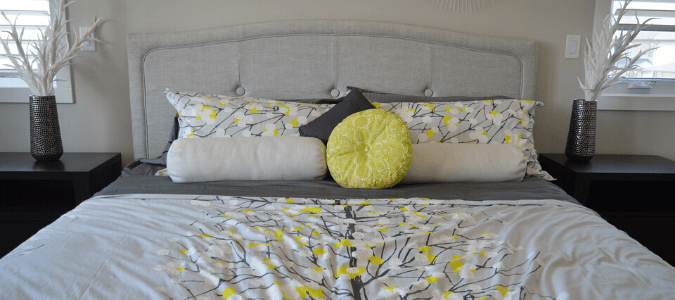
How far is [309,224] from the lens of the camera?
51.1 inches

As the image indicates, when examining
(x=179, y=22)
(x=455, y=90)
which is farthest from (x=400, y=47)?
(x=179, y=22)

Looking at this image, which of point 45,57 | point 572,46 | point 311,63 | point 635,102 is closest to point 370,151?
point 311,63

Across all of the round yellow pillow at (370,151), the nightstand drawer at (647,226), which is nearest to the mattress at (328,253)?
the round yellow pillow at (370,151)

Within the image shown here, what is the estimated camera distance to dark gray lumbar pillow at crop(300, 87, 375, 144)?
1.87m

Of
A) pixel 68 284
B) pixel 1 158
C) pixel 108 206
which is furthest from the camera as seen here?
pixel 1 158

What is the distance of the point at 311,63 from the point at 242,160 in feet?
2.52

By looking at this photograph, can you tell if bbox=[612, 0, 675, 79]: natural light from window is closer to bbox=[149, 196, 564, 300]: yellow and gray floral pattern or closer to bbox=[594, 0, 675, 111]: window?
bbox=[594, 0, 675, 111]: window

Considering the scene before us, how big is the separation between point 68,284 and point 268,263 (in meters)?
0.38

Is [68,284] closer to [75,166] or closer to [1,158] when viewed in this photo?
[75,166]

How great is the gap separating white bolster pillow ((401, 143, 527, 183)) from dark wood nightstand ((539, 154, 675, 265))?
0.46 m

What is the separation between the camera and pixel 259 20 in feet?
7.71

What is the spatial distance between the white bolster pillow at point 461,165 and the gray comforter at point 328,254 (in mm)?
273

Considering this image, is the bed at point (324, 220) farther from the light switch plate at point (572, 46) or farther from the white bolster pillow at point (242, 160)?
the light switch plate at point (572, 46)

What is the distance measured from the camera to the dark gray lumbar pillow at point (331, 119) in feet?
6.12
